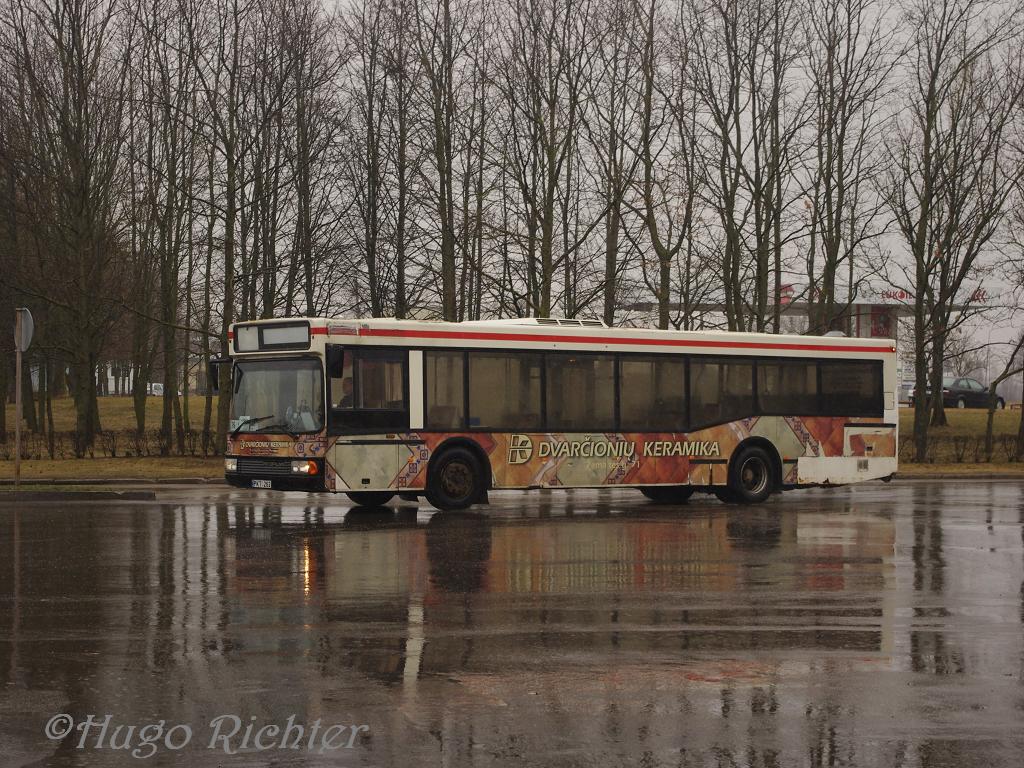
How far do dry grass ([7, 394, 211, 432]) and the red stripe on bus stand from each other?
123ft

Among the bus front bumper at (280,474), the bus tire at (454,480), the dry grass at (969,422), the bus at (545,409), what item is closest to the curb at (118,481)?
the bus at (545,409)

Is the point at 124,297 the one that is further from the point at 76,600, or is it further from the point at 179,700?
the point at 179,700

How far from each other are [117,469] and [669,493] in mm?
13234

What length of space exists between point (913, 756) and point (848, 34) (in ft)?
115

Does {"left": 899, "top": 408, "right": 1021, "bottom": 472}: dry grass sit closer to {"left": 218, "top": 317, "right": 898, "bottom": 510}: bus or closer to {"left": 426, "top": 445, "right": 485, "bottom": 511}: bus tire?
{"left": 218, "top": 317, "right": 898, "bottom": 510}: bus

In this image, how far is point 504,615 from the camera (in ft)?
35.0

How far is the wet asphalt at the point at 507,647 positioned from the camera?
6.70 meters

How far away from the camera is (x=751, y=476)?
24.3m

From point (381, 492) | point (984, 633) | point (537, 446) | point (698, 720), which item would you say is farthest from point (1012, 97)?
point (698, 720)

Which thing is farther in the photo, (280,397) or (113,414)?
(113,414)

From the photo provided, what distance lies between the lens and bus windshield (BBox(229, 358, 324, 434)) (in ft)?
66.4

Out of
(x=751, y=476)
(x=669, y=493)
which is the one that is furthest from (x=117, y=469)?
(x=751, y=476)

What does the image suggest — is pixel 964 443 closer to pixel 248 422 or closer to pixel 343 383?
pixel 343 383

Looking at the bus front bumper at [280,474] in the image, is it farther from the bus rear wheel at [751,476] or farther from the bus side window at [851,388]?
the bus side window at [851,388]
